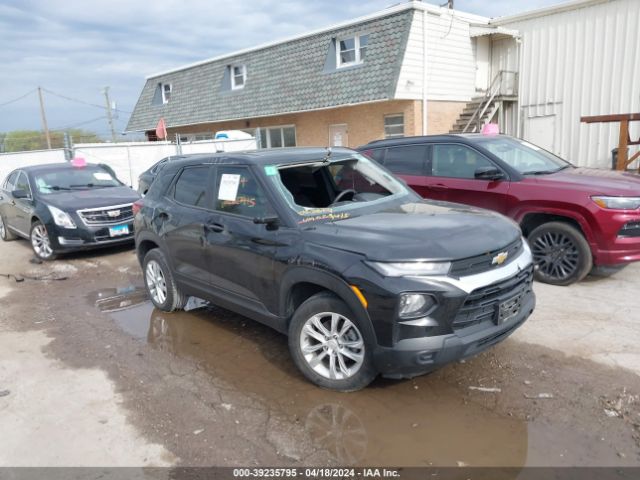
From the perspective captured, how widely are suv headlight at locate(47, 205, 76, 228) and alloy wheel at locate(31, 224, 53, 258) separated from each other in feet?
1.20

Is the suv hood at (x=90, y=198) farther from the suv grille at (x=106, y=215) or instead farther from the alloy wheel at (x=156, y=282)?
the alloy wheel at (x=156, y=282)

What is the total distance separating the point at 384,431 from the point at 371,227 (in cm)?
142

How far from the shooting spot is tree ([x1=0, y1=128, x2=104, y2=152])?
32750 mm

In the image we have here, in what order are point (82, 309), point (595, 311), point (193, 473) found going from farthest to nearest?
point (82, 309) < point (595, 311) < point (193, 473)

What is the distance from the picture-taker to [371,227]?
370 cm

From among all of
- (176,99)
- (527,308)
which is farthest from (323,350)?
(176,99)

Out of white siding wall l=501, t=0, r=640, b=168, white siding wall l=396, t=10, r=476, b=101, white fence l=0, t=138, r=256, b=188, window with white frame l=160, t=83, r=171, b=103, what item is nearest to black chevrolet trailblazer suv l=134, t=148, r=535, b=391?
white siding wall l=396, t=10, r=476, b=101

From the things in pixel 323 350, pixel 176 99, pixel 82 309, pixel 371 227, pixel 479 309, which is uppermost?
pixel 176 99

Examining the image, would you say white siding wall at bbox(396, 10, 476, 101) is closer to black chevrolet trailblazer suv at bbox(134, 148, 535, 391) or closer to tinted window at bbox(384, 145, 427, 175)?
tinted window at bbox(384, 145, 427, 175)

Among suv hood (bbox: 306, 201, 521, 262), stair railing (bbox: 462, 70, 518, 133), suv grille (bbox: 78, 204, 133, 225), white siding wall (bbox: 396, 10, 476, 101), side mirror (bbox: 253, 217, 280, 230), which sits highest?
white siding wall (bbox: 396, 10, 476, 101)

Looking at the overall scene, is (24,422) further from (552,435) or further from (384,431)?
(552,435)

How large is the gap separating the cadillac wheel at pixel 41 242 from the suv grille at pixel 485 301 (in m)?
7.83

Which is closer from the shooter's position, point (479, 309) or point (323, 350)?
point (479, 309)

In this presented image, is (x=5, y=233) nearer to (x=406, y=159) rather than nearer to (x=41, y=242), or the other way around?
(x=41, y=242)
